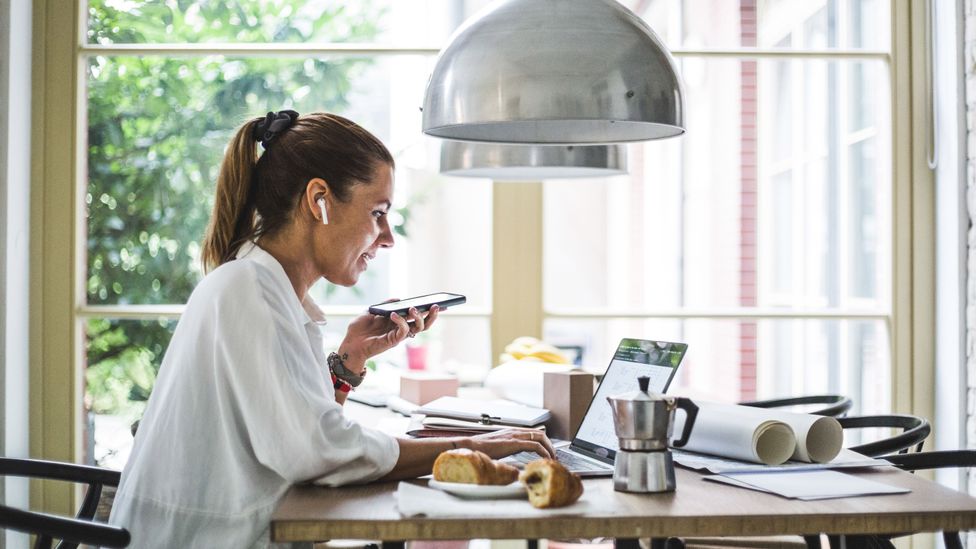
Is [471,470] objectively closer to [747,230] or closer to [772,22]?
[772,22]

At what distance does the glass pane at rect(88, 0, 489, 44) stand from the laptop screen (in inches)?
69.2

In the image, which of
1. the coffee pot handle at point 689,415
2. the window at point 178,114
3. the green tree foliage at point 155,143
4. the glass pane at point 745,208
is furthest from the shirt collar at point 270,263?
the green tree foliage at point 155,143

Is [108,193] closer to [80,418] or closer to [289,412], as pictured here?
[80,418]

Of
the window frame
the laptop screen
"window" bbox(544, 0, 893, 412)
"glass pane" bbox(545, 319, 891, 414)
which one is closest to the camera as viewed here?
the laptop screen

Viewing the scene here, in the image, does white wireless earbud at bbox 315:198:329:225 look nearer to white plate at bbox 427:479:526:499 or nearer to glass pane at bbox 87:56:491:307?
white plate at bbox 427:479:526:499

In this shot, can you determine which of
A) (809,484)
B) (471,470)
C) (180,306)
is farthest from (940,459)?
(180,306)

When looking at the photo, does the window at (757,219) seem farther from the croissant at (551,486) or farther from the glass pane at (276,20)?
the croissant at (551,486)

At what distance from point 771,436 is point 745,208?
4085 mm

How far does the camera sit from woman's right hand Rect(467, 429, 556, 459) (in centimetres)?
175

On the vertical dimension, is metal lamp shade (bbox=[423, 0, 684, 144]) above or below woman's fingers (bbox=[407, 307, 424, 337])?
above

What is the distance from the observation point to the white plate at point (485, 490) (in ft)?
4.91

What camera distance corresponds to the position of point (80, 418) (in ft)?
11.1

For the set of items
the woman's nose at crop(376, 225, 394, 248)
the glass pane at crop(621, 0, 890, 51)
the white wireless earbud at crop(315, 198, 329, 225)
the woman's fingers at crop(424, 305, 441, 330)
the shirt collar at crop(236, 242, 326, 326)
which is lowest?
the woman's fingers at crop(424, 305, 441, 330)

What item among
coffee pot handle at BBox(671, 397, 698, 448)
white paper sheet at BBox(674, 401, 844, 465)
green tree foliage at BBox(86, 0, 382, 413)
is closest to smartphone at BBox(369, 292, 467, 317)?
white paper sheet at BBox(674, 401, 844, 465)
